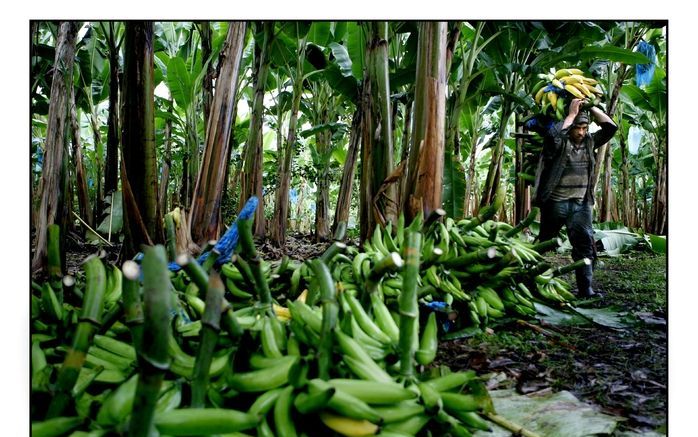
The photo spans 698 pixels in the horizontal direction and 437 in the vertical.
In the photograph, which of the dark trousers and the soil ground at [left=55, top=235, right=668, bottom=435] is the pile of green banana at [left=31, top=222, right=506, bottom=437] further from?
the dark trousers

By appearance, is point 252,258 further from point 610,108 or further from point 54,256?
point 610,108

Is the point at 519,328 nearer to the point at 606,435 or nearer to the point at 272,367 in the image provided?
the point at 606,435

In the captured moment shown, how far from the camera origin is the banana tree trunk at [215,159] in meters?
1.25

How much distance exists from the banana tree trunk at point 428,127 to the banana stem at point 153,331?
1100mm

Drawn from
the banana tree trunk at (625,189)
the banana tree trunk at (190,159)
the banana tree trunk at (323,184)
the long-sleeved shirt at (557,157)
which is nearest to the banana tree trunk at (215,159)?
the banana tree trunk at (190,159)

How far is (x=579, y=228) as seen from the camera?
1611 millimetres

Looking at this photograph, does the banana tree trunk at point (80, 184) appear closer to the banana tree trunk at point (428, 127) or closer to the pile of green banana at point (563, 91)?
the banana tree trunk at point (428, 127)

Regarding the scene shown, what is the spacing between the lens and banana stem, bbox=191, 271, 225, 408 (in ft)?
1.59

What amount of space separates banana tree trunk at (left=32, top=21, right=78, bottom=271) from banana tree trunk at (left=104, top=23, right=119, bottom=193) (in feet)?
0.41

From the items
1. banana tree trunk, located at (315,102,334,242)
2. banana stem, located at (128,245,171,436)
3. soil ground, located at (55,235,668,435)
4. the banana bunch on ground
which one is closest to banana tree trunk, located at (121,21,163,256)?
soil ground, located at (55,235,668,435)

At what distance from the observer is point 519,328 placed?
3.98ft

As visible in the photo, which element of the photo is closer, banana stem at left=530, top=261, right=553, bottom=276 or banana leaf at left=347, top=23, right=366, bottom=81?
banana stem at left=530, top=261, right=553, bottom=276

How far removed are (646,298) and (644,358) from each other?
1.07 ft
